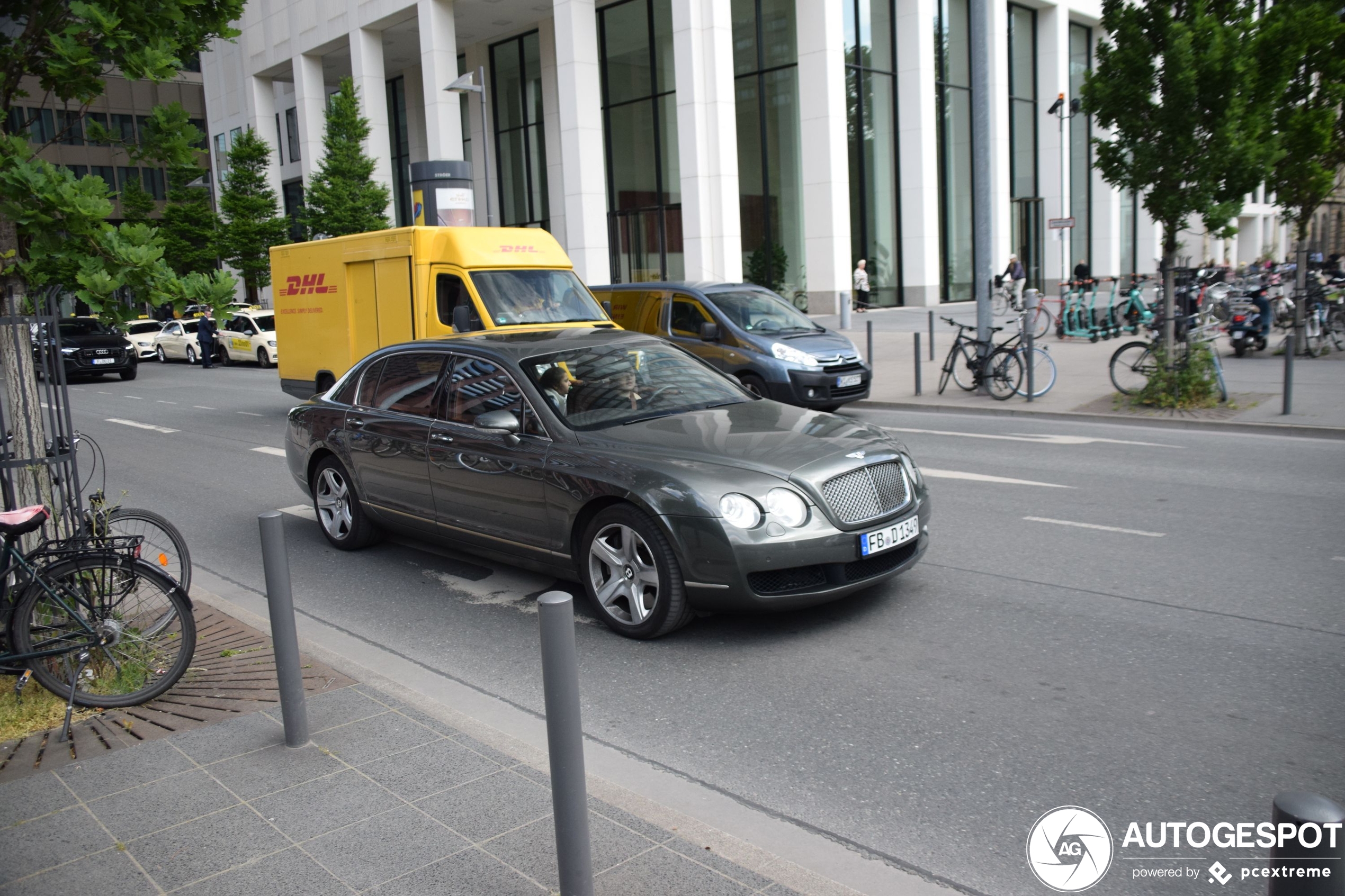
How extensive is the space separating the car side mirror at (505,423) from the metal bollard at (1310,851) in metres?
4.57

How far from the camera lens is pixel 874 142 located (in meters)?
33.3

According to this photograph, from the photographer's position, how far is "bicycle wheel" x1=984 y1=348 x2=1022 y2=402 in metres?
14.7

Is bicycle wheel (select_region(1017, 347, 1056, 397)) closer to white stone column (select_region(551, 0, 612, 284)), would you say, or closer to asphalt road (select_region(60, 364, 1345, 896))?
asphalt road (select_region(60, 364, 1345, 896))

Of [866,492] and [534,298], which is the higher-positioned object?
[534,298]

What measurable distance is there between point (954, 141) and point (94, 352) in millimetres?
26899

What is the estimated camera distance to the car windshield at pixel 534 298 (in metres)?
12.9

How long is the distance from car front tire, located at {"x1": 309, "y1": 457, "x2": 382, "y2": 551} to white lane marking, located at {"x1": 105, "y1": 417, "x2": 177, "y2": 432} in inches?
347

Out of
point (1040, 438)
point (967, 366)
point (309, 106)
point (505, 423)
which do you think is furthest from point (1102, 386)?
point (309, 106)

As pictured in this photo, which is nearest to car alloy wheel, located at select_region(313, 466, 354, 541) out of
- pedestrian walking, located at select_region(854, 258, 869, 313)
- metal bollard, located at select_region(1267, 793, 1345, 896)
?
metal bollard, located at select_region(1267, 793, 1345, 896)

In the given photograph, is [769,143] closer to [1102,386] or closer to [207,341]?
[207,341]

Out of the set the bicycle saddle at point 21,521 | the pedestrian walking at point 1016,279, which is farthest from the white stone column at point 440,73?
the bicycle saddle at point 21,521

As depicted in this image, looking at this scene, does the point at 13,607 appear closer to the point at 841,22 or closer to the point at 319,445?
the point at 319,445

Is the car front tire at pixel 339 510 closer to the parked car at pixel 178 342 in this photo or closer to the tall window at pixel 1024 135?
the parked car at pixel 178 342

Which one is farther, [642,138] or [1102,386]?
[642,138]
